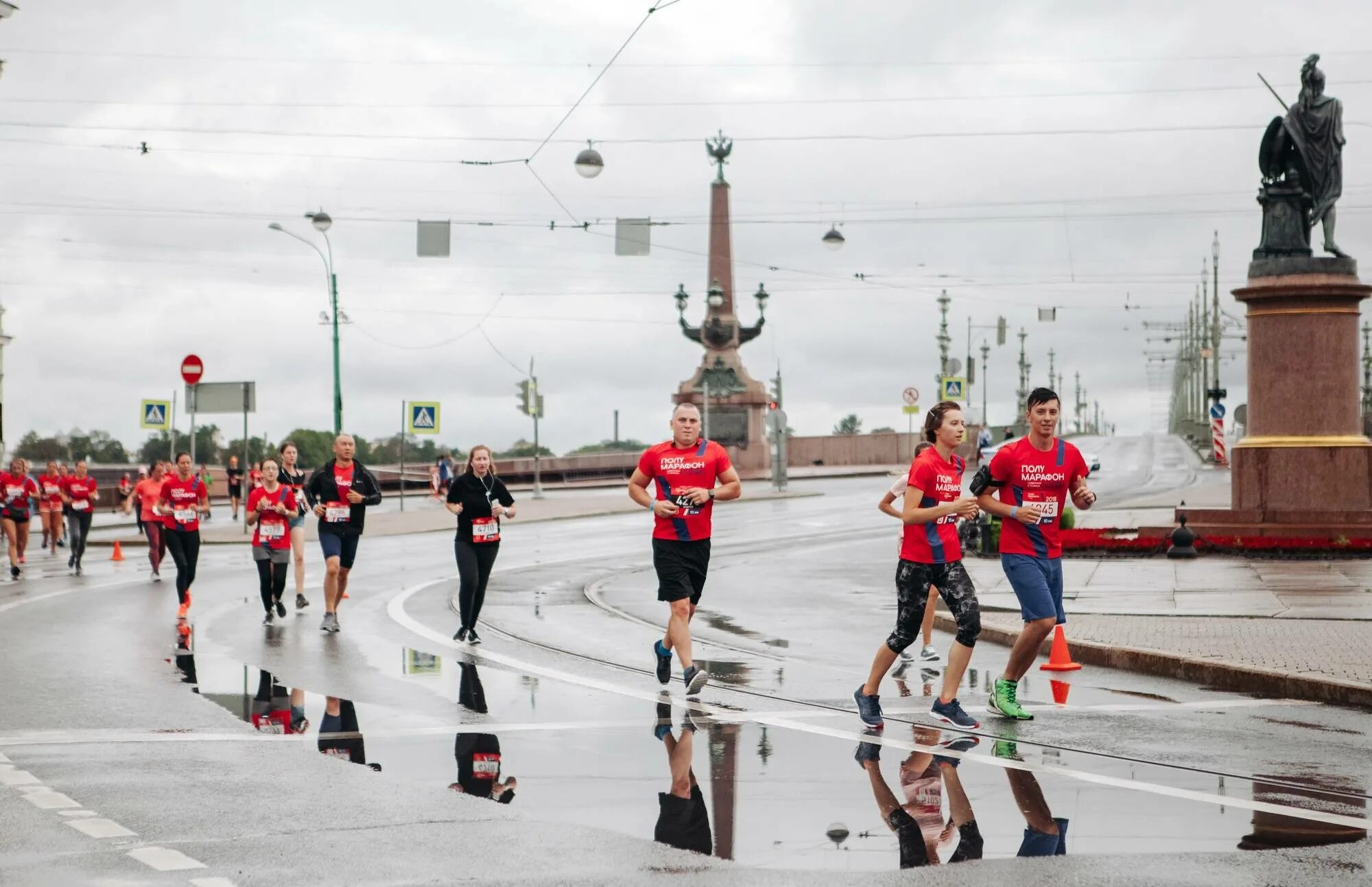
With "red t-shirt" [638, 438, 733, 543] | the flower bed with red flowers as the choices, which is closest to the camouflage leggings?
"red t-shirt" [638, 438, 733, 543]

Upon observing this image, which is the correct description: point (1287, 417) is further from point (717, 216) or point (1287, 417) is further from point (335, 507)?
point (717, 216)

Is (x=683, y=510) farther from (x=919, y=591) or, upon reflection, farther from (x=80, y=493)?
(x=80, y=493)

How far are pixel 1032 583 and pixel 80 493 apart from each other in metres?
20.5

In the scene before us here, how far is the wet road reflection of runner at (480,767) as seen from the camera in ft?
24.5

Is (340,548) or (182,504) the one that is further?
(182,504)

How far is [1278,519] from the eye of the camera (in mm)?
22297

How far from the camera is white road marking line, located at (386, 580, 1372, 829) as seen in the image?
6906mm

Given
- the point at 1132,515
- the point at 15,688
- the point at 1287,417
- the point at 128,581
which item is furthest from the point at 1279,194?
the point at 15,688

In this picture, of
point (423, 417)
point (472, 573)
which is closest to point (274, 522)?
point (472, 573)

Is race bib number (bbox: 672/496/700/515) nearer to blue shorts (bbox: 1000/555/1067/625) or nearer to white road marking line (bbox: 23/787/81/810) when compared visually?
blue shorts (bbox: 1000/555/1067/625)

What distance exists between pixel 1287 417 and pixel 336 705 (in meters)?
15.4

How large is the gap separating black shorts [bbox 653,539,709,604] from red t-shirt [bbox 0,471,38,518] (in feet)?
60.7

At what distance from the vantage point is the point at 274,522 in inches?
652

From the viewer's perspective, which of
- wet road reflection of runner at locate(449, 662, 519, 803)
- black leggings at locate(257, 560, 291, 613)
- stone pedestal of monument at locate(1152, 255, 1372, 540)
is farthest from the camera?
stone pedestal of monument at locate(1152, 255, 1372, 540)
